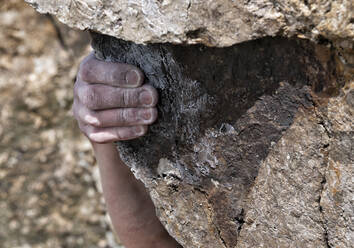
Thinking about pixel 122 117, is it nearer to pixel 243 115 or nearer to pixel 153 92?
pixel 153 92

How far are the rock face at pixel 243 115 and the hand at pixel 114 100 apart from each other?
0.08ft

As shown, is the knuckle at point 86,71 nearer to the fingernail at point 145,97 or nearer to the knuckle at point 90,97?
the knuckle at point 90,97

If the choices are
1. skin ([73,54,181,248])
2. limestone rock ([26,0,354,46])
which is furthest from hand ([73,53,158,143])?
limestone rock ([26,0,354,46])

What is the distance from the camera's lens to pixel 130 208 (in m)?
1.08

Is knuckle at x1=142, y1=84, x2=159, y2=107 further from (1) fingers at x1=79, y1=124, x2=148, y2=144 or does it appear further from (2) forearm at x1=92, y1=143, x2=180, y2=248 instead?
(2) forearm at x1=92, y1=143, x2=180, y2=248

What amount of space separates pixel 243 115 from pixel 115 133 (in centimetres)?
26

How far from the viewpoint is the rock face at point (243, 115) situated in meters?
0.60

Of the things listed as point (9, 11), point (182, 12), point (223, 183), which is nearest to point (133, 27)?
point (182, 12)

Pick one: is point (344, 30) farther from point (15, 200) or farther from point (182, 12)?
point (15, 200)

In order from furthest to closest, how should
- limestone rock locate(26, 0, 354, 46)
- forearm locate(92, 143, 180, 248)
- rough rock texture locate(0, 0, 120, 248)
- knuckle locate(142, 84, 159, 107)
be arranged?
1. rough rock texture locate(0, 0, 120, 248)
2. forearm locate(92, 143, 180, 248)
3. knuckle locate(142, 84, 159, 107)
4. limestone rock locate(26, 0, 354, 46)

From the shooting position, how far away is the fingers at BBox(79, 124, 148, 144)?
2.71ft

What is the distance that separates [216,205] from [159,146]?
154 millimetres

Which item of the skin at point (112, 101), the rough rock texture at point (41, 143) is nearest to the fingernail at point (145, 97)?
the skin at point (112, 101)

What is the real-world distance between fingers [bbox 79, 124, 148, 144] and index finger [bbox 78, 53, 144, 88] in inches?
3.3
